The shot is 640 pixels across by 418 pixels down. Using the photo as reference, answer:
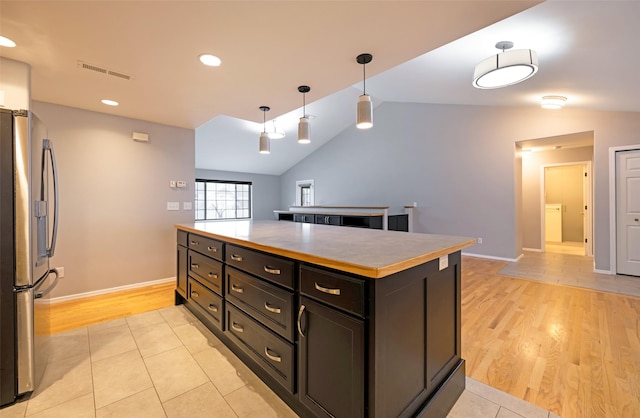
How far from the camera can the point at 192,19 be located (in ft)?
5.32

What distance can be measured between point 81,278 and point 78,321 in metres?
0.85

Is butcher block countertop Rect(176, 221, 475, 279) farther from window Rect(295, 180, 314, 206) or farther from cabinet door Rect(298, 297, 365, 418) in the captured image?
window Rect(295, 180, 314, 206)

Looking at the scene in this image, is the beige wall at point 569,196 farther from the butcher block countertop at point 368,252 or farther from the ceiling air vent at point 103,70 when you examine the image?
the ceiling air vent at point 103,70

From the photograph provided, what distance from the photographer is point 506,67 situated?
248 cm

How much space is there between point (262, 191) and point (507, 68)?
822 centimetres

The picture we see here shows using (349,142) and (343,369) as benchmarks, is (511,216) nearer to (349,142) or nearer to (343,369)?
(349,142)

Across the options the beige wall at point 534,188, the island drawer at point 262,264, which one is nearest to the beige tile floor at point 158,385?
the island drawer at point 262,264

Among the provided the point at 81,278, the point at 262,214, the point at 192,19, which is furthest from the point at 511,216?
the point at 262,214

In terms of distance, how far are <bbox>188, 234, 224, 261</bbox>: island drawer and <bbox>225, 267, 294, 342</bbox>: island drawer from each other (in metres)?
0.19

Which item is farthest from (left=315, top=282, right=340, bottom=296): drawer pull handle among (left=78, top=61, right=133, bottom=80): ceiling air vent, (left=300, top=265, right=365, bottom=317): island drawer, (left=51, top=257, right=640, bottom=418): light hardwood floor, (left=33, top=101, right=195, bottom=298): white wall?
(left=33, top=101, right=195, bottom=298): white wall

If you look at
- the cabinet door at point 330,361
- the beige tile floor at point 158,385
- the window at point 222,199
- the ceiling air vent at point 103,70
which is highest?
the ceiling air vent at point 103,70

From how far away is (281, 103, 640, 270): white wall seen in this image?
13.7ft

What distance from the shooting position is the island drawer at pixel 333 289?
1069 mm

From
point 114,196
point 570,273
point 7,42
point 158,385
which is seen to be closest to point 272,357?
point 158,385
